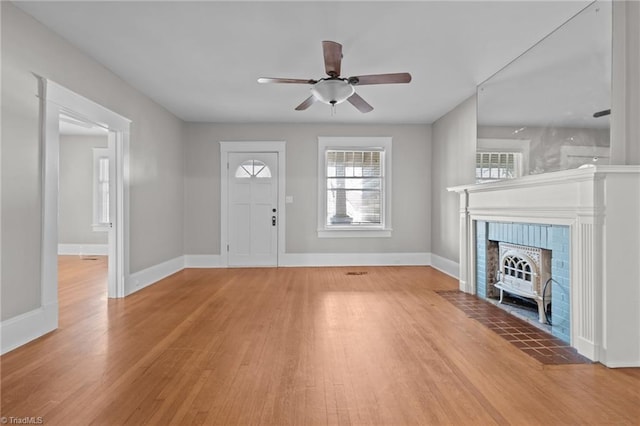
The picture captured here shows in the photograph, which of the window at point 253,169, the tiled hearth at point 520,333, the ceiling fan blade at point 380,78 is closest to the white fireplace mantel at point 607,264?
the tiled hearth at point 520,333

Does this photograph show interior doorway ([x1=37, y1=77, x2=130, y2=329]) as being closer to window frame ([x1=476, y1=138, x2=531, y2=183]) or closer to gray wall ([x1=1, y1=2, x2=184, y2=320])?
gray wall ([x1=1, y1=2, x2=184, y2=320])

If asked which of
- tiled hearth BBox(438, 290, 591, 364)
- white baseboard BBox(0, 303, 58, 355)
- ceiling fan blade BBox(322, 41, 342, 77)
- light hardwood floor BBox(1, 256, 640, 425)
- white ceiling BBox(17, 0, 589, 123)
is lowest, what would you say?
light hardwood floor BBox(1, 256, 640, 425)

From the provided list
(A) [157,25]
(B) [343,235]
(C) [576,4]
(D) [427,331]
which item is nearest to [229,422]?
(D) [427,331]

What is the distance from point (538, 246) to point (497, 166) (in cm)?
107

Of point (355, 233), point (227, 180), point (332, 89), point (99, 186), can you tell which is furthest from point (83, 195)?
point (332, 89)

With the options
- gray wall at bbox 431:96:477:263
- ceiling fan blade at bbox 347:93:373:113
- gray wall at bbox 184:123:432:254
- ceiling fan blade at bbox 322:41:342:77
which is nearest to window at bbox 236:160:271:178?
gray wall at bbox 184:123:432:254

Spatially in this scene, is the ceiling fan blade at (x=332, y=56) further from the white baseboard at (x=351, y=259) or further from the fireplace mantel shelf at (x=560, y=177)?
the white baseboard at (x=351, y=259)

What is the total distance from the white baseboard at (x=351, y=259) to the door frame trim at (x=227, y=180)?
251 millimetres

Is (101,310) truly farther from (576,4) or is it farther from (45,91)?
(576,4)

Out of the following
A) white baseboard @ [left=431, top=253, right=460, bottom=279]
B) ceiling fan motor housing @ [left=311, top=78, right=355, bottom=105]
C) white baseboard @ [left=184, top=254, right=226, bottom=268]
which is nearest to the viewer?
ceiling fan motor housing @ [left=311, top=78, right=355, bottom=105]

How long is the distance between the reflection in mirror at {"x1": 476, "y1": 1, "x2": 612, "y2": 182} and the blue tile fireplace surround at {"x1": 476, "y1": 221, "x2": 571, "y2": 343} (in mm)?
539

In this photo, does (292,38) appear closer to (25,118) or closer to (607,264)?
(25,118)

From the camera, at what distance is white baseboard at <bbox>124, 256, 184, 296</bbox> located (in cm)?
445

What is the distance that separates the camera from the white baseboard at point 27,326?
2.60 m
